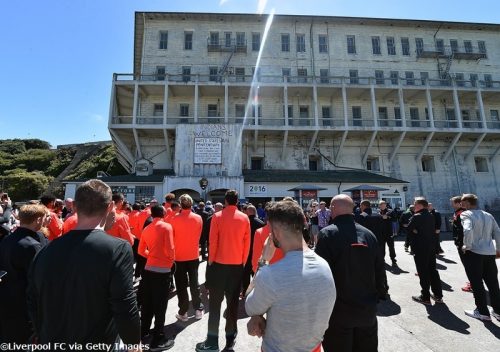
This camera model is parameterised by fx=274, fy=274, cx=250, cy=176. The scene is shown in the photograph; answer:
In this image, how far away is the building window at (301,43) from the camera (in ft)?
89.9

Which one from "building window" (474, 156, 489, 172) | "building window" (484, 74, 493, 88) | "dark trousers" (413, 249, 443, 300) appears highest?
"building window" (484, 74, 493, 88)

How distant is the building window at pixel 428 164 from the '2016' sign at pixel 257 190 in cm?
1688

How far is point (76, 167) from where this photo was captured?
3903 cm

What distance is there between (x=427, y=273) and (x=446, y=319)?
0.91 metres

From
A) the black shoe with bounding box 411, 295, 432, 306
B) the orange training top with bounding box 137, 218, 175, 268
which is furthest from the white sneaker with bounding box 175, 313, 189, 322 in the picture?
the black shoe with bounding box 411, 295, 432, 306

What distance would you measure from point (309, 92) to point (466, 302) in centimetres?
2245

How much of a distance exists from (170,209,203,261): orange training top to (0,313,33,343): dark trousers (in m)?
2.11

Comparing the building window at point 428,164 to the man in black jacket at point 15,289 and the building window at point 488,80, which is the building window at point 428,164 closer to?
the building window at point 488,80

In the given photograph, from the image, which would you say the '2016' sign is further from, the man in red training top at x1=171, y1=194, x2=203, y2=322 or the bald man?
Answer: the bald man

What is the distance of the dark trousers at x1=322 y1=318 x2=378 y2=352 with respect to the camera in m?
2.49

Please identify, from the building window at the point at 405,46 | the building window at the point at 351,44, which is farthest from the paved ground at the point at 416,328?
the building window at the point at 405,46

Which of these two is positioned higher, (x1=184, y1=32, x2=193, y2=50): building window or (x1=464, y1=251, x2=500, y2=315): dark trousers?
(x1=184, y1=32, x2=193, y2=50): building window

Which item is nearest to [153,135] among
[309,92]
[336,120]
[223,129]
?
[223,129]

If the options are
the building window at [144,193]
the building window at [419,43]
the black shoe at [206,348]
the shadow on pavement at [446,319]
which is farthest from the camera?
the building window at [419,43]
